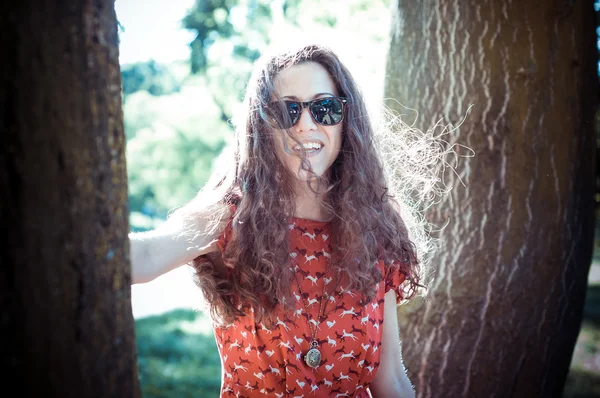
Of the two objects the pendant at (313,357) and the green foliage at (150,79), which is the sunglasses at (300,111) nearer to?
the pendant at (313,357)

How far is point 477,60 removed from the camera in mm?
2998

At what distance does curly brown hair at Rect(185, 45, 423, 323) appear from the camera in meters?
2.21

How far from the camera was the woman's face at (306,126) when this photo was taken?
2281 millimetres

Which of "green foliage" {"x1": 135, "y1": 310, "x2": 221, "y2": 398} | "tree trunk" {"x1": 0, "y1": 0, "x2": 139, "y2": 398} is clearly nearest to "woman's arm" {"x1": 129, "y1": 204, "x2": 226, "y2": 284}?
"tree trunk" {"x1": 0, "y1": 0, "x2": 139, "y2": 398}

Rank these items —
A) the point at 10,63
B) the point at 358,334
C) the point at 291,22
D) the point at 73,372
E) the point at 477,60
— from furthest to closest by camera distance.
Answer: the point at 291,22
the point at 477,60
the point at 358,334
the point at 73,372
the point at 10,63

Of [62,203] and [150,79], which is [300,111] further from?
[150,79]

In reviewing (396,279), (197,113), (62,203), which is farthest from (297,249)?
(197,113)

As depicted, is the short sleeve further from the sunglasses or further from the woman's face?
the sunglasses

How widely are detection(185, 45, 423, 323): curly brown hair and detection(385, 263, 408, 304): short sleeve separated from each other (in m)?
0.02

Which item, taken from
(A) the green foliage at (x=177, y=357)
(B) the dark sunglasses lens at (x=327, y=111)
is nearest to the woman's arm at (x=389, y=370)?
(B) the dark sunglasses lens at (x=327, y=111)

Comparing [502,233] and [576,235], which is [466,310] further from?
[576,235]

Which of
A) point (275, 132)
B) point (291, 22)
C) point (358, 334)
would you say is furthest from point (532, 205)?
point (291, 22)

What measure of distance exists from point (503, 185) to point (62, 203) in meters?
2.46

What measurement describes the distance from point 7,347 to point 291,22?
15.6 feet
